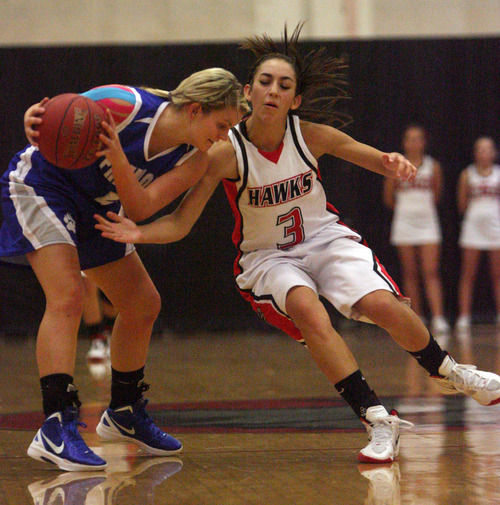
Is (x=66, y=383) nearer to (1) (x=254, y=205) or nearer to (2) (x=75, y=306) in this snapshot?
A: (2) (x=75, y=306)

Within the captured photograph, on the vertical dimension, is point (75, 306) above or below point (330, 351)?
above

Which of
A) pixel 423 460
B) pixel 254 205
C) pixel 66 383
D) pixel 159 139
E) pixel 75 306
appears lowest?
pixel 423 460

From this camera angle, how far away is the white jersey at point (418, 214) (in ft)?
26.6

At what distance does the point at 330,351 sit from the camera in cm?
327

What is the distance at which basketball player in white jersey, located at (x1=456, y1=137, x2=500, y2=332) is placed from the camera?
27.2ft

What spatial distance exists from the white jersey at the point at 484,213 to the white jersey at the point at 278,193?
493 centimetres

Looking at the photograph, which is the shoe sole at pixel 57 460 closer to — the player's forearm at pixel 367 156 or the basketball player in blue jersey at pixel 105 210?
the basketball player in blue jersey at pixel 105 210

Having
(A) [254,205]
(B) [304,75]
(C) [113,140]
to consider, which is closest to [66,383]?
(C) [113,140]

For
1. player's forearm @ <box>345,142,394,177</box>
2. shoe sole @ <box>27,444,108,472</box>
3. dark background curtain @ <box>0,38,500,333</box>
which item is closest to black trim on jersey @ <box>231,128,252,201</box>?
player's forearm @ <box>345,142,394,177</box>

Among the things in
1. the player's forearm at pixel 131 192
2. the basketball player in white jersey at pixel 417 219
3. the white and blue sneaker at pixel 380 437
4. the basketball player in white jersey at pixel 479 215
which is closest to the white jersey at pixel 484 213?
the basketball player in white jersey at pixel 479 215

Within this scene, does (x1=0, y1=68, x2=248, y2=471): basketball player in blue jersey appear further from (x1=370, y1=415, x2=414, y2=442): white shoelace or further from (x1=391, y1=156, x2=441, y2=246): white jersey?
(x1=391, y1=156, x2=441, y2=246): white jersey

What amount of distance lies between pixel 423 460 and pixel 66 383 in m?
1.25

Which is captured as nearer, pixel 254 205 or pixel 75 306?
pixel 75 306

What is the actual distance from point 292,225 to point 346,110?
504cm
